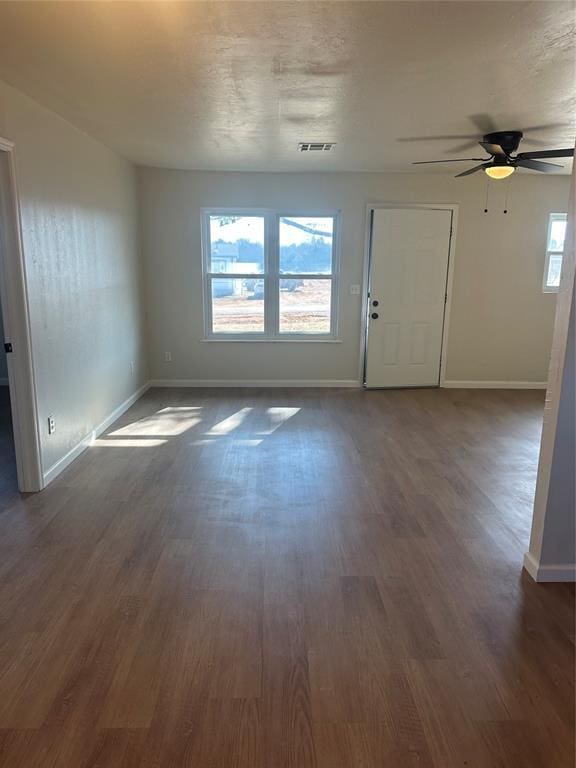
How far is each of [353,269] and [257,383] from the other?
178 cm

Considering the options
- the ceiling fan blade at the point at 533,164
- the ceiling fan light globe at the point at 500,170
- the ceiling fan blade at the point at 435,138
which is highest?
the ceiling fan blade at the point at 435,138

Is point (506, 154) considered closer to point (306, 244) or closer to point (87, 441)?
point (306, 244)

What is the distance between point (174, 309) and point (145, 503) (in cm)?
328

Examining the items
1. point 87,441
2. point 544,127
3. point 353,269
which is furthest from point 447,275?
point 87,441

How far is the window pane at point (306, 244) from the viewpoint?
5.96 metres

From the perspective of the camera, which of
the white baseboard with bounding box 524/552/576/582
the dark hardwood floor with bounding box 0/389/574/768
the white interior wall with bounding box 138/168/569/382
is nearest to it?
the dark hardwood floor with bounding box 0/389/574/768

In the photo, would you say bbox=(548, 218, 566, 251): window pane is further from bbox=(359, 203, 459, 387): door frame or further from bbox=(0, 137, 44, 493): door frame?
bbox=(0, 137, 44, 493): door frame

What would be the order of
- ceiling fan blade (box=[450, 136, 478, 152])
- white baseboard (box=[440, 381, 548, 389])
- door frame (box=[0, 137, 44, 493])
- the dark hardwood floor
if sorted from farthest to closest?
white baseboard (box=[440, 381, 548, 389]) → ceiling fan blade (box=[450, 136, 478, 152]) → door frame (box=[0, 137, 44, 493]) → the dark hardwood floor

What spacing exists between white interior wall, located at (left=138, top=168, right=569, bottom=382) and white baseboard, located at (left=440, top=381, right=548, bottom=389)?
0.17ft

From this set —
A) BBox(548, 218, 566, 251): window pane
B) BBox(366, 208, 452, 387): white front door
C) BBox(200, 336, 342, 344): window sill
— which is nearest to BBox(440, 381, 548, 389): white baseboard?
BBox(366, 208, 452, 387): white front door

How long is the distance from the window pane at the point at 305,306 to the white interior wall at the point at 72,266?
1.80 meters

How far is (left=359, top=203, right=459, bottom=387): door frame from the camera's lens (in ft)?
19.2

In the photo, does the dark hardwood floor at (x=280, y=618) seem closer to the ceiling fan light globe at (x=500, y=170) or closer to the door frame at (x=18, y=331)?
the door frame at (x=18, y=331)

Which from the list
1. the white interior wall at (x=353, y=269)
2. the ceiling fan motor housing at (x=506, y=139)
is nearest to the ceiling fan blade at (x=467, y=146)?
the ceiling fan motor housing at (x=506, y=139)
